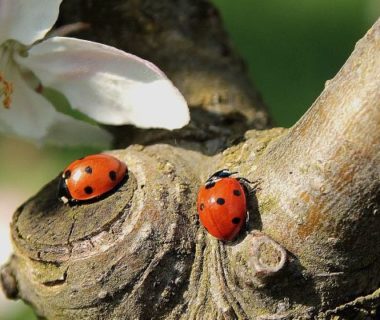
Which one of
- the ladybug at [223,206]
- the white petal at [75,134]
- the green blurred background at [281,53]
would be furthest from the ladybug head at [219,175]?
the green blurred background at [281,53]

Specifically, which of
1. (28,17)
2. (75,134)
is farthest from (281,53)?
(28,17)

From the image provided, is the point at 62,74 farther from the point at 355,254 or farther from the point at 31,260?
the point at 355,254

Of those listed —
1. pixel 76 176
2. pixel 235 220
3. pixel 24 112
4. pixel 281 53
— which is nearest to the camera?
pixel 235 220

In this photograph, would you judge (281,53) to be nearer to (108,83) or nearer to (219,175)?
(108,83)

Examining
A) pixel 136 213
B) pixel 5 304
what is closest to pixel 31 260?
pixel 136 213

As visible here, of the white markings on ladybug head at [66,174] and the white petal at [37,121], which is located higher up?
the white markings on ladybug head at [66,174]

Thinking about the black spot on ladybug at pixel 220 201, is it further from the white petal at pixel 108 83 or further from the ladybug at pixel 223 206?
the white petal at pixel 108 83

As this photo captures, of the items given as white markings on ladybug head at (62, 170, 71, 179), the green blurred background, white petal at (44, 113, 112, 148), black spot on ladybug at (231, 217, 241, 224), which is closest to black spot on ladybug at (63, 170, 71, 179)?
white markings on ladybug head at (62, 170, 71, 179)
